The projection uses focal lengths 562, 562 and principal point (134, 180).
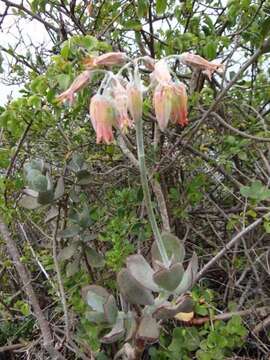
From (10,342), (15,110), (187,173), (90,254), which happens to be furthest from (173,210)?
(10,342)

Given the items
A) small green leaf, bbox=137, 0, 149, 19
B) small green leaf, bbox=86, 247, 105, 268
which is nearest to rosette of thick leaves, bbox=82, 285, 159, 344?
small green leaf, bbox=86, 247, 105, 268

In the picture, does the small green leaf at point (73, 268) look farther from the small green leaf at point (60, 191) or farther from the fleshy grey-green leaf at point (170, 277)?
the fleshy grey-green leaf at point (170, 277)

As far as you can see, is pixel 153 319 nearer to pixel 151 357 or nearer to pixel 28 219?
pixel 151 357

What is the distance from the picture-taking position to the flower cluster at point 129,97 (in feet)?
3.21

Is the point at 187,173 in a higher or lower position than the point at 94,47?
lower

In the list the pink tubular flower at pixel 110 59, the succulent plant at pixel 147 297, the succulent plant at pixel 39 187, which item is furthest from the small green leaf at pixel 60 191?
the pink tubular flower at pixel 110 59

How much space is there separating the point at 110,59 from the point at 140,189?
85 centimetres

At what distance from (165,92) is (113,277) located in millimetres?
915

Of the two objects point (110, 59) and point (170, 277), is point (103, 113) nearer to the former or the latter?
point (110, 59)

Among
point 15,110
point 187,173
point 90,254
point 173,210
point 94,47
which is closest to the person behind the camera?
point 94,47

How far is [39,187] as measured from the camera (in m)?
1.53

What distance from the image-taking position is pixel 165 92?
3.20ft

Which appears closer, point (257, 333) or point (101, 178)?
point (257, 333)

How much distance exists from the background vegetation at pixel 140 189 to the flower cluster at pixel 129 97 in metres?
0.37
